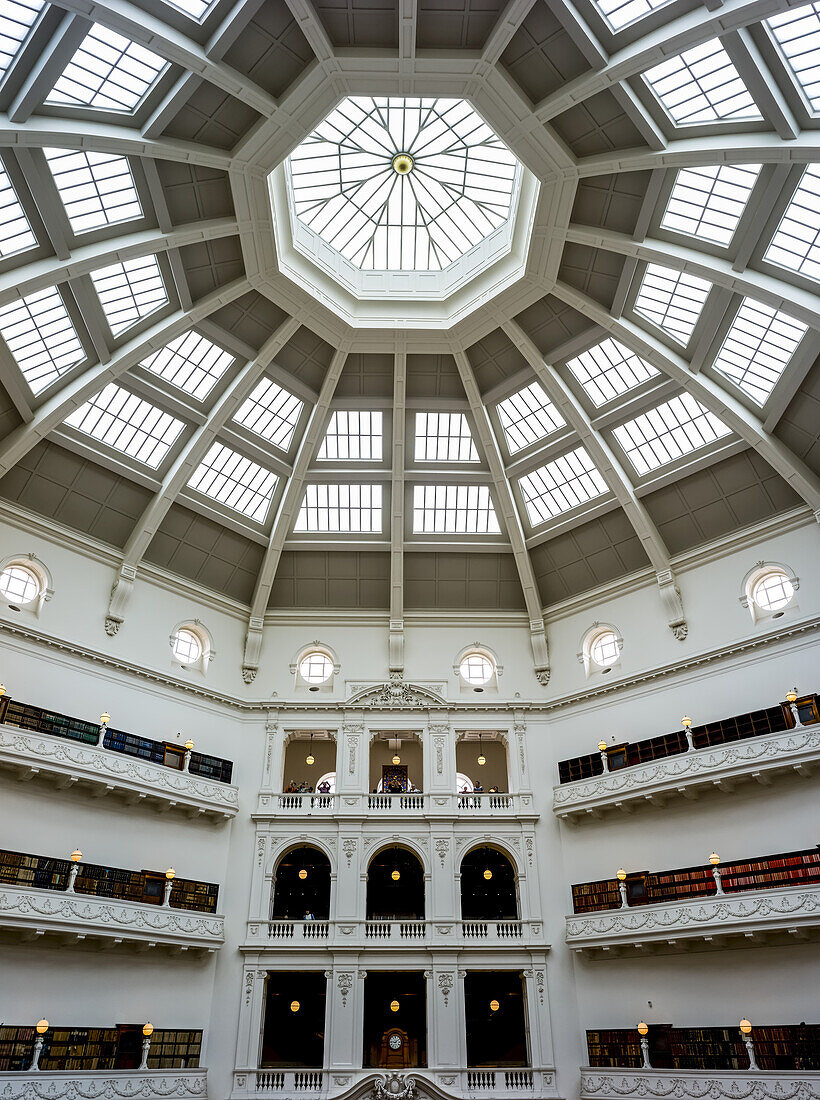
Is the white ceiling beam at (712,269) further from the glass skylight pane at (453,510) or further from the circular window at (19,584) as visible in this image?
the circular window at (19,584)

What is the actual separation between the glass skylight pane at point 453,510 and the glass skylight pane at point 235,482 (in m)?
5.61

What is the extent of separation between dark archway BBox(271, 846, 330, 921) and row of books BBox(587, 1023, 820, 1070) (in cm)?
1053

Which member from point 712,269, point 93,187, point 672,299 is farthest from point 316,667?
point 712,269

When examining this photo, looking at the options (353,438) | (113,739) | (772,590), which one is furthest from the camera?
(353,438)

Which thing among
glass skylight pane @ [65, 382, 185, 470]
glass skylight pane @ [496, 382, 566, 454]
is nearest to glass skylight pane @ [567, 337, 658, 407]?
glass skylight pane @ [496, 382, 566, 454]

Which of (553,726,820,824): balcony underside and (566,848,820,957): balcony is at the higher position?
(553,726,820,824): balcony underside

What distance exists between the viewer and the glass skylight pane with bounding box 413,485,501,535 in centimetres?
3108

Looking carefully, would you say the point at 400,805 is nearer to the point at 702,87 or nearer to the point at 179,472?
the point at 179,472

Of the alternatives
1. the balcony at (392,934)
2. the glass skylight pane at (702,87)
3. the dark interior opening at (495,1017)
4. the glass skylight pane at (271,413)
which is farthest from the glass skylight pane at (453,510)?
the dark interior opening at (495,1017)

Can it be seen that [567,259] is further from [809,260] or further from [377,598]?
[377,598]

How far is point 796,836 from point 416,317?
63.5ft

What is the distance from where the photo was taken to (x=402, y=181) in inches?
1016

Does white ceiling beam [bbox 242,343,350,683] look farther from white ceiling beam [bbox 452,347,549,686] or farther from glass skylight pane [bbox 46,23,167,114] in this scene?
glass skylight pane [bbox 46,23,167,114]

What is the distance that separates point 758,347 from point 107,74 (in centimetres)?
1865
